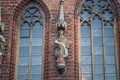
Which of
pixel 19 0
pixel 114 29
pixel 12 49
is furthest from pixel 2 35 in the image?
pixel 114 29

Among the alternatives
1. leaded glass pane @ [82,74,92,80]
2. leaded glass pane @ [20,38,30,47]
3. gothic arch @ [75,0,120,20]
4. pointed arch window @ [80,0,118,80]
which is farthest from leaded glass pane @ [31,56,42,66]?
gothic arch @ [75,0,120,20]

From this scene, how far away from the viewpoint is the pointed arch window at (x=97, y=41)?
10.5m

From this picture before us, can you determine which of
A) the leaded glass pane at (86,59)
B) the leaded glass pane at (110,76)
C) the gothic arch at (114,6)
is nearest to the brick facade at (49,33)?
the gothic arch at (114,6)

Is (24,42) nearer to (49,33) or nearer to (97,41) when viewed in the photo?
(49,33)

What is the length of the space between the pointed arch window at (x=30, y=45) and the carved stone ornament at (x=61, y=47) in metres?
0.65

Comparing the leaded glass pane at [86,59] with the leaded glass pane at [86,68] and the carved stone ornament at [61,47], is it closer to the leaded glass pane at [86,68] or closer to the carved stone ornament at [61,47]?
the leaded glass pane at [86,68]

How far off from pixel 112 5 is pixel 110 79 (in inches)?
88.4

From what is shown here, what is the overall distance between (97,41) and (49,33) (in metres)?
1.39

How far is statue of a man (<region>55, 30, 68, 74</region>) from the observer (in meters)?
10.2

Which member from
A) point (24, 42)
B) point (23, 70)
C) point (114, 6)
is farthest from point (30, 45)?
point (114, 6)

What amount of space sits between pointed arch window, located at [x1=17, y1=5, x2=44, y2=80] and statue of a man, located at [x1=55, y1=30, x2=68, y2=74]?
0.67m

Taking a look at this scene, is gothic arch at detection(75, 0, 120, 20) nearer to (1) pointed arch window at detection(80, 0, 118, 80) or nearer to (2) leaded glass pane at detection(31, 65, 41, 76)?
(1) pointed arch window at detection(80, 0, 118, 80)

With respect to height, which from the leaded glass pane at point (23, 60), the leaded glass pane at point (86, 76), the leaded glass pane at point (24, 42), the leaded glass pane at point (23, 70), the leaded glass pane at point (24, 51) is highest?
the leaded glass pane at point (24, 42)

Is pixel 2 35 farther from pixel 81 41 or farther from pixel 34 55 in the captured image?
pixel 81 41
